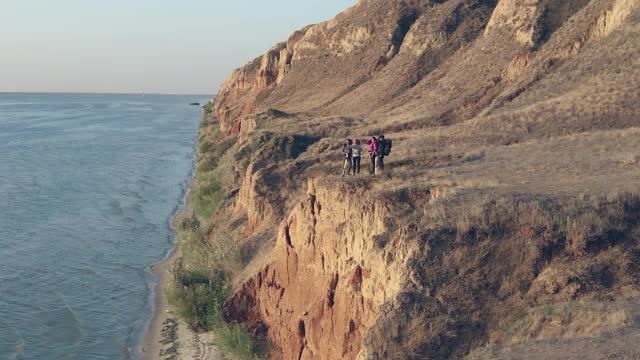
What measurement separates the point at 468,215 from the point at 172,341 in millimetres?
11861

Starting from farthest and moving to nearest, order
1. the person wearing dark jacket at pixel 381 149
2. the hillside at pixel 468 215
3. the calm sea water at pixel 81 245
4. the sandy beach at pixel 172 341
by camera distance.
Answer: the calm sea water at pixel 81 245, the person wearing dark jacket at pixel 381 149, the sandy beach at pixel 172 341, the hillside at pixel 468 215

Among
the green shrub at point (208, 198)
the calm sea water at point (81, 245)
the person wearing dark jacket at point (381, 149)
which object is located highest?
the person wearing dark jacket at point (381, 149)

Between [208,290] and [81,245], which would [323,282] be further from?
[81,245]

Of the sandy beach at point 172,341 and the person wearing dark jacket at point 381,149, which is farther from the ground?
the person wearing dark jacket at point 381,149

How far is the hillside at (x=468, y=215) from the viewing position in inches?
563

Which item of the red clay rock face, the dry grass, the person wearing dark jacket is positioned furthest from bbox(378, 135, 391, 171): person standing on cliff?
the dry grass

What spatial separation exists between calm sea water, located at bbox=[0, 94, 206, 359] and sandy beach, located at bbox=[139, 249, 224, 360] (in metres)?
0.46

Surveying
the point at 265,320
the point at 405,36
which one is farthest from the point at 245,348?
the point at 405,36

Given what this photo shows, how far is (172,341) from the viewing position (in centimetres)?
2417

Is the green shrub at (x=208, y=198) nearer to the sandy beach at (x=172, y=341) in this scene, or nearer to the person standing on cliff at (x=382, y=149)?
the sandy beach at (x=172, y=341)

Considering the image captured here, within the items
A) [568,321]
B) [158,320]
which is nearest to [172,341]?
[158,320]

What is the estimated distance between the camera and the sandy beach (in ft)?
74.6

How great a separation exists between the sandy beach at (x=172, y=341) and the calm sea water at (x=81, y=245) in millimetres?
456

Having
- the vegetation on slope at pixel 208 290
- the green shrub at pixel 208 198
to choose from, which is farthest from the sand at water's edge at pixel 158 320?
the green shrub at pixel 208 198
